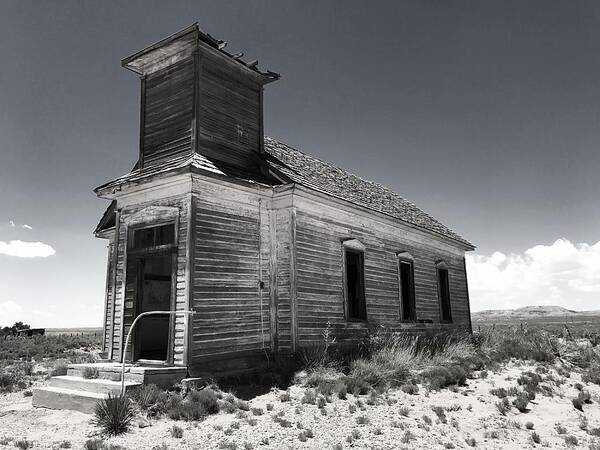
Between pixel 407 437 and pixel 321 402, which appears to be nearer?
pixel 407 437

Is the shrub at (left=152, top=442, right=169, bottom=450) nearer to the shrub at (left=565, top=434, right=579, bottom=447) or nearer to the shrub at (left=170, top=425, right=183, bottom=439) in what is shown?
the shrub at (left=170, top=425, right=183, bottom=439)

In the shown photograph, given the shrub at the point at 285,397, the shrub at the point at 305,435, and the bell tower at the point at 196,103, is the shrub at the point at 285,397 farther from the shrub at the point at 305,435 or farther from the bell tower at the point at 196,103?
the bell tower at the point at 196,103

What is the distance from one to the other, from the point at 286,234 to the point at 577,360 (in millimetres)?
9563

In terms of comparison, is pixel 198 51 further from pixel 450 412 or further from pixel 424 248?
pixel 424 248

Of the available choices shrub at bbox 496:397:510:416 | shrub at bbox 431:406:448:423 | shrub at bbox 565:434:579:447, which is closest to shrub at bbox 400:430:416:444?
shrub at bbox 431:406:448:423

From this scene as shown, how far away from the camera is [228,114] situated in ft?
38.1

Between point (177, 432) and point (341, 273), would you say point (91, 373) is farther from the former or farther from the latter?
point (341, 273)

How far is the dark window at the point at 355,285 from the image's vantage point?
12984mm

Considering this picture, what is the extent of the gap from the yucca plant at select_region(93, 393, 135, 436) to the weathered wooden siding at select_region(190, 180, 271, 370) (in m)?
2.08

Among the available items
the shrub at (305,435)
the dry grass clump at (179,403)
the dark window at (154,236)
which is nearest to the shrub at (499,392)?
the shrub at (305,435)

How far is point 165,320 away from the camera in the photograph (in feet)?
42.0

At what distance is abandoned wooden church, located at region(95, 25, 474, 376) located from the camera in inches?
368

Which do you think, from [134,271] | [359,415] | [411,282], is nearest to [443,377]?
[359,415]

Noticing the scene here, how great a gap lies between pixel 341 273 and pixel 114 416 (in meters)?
7.02
